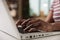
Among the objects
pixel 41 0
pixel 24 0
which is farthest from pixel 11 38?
pixel 24 0

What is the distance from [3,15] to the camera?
0.36 metres

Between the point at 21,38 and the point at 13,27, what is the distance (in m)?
0.05

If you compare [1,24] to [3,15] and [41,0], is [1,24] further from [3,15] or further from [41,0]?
[41,0]

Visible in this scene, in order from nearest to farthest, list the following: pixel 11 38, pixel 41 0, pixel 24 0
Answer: pixel 11 38 < pixel 41 0 < pixel 24 0

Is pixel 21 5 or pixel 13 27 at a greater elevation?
pixel 13 27

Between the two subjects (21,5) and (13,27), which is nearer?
(13,27)

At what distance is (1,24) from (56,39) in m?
0.17

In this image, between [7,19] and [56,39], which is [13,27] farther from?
[56,39]

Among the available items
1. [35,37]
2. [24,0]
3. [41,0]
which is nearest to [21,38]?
[35,37]

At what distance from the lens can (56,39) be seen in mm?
401

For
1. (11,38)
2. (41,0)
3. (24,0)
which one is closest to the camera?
(11,38)

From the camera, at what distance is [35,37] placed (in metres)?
0.40

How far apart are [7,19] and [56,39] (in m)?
0.16

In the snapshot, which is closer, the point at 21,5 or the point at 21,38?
the point at 21,38
